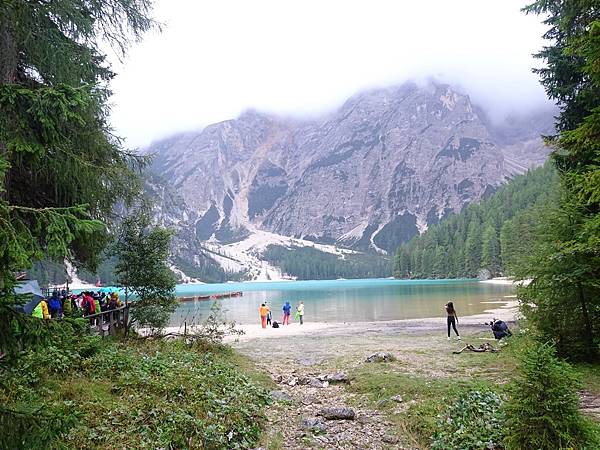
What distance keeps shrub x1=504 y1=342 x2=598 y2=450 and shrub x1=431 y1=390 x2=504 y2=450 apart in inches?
31.7

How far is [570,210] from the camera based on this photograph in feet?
35.6

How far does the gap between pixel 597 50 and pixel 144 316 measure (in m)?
15.8

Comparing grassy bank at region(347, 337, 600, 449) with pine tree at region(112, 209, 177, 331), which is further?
pine tree at region(112, 209, 177, 331)

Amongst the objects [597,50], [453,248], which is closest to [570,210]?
[597,50]

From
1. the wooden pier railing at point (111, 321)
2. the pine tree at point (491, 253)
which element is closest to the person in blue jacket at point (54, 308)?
the wooden pier railing at point (111, 321)

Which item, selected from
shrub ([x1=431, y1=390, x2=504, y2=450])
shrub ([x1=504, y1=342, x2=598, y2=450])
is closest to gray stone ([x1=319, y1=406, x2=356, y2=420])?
shrub ([x1=431, y1=390, x2=504, y2=450])

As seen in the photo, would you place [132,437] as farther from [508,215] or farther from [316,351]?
[508,215]

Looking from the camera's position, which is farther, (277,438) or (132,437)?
(277,438)

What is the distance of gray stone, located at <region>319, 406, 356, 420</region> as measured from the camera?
917 centimetres

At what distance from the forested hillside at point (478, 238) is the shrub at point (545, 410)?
328 feet

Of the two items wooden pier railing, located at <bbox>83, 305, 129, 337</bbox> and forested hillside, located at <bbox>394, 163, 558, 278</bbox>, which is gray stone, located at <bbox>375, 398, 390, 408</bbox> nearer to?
wooden pier railing, located at <bbox>83, 305, 129, 337</bbox>

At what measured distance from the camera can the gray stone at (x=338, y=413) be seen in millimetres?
9172

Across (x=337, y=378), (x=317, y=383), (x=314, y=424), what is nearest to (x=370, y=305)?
(x=337, y=378)

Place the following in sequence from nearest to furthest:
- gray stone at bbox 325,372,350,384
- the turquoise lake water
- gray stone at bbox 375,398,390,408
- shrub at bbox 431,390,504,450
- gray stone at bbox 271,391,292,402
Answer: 1. shrub at bbox 431,390,504,450
2. gray stone at bbox 375,398,390,408
3. gray stone at bbox 271,391,292,402
4. gray stone at bbox 325,372,350,384
5. the turquoise lake water
